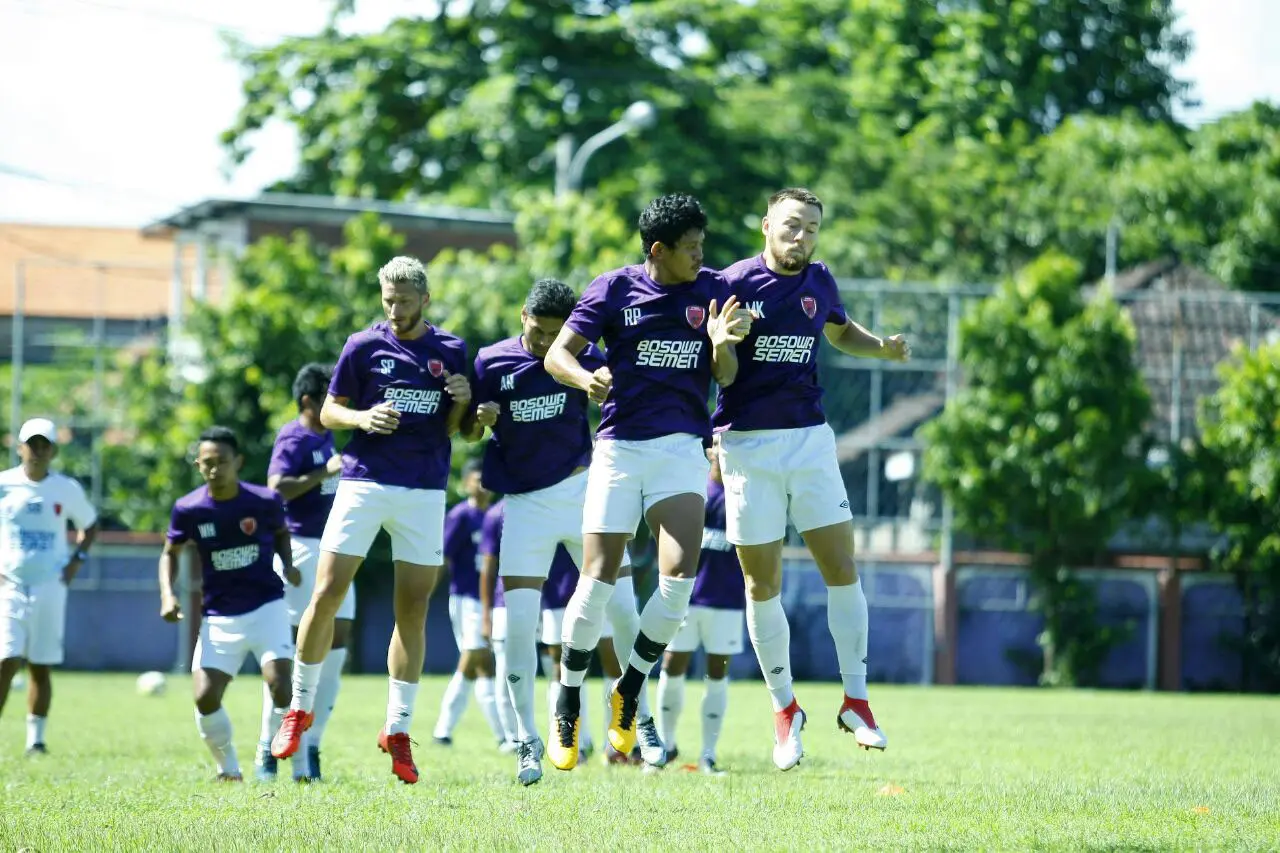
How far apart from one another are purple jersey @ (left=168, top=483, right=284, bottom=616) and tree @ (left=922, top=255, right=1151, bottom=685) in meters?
17.6

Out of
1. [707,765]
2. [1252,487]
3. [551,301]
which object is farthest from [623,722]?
[1252,487]

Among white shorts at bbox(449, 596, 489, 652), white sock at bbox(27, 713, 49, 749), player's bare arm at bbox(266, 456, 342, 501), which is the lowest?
white sock at bbox(27, 713, 49, 749)

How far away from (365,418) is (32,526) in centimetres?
539

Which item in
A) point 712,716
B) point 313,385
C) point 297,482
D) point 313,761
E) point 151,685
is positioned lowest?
point 151,685

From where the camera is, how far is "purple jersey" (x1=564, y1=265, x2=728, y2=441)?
9211mm

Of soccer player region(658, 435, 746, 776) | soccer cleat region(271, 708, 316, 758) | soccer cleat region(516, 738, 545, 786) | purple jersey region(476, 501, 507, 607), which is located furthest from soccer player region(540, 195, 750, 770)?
purple jersey region(476, 501, 507, 607)

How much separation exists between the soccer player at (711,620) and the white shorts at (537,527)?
235 cm

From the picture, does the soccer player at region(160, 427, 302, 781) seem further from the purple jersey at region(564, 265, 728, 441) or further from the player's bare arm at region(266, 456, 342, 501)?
the purple jersey at region(564, 265, 728, 441)

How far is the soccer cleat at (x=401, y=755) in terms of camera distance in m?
10.0

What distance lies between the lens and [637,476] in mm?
9305

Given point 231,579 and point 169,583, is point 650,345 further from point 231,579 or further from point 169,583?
point 169,583

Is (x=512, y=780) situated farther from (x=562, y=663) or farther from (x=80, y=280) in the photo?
(x=80, y=280)

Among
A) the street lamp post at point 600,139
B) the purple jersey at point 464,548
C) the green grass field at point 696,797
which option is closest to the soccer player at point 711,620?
the green grass field at point 696,797

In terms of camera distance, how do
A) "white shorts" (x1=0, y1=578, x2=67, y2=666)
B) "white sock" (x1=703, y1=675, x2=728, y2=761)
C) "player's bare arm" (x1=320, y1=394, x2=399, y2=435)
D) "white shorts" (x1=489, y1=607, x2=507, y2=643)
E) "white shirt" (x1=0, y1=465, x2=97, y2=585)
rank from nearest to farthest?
1. "player's bare arm" (x1=320, y1=394, x2=399, y2=435)
2. "white sock" (x1=703, y1=675, x2=728, y2=761)
3. "white shorts" (x1=489, y1=607, x2=507, y2=643)
4. "white shorts" (x1=0, y1=578, x2=67, y2=666)
5. "white shirt" (x1=0, y1=465, x2=97, y2=585)
